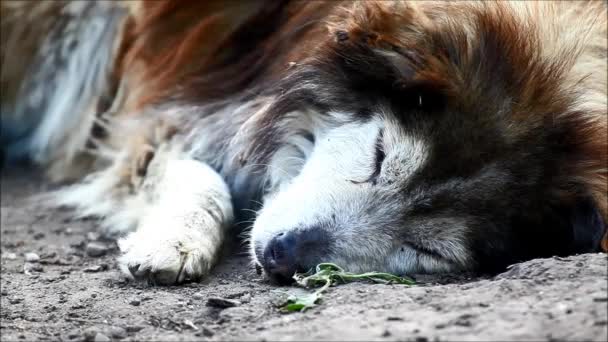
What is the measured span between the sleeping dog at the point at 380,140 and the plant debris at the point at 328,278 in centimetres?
6

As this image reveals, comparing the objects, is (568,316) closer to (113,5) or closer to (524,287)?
(524,287)

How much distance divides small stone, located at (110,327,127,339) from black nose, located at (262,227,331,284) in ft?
2.15

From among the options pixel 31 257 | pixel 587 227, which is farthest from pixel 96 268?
pixel 587 227

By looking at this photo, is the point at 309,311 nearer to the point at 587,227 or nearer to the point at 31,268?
the point at 587,227

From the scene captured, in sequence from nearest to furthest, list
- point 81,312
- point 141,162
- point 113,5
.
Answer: point 81,312, point 141,162, point 113,5

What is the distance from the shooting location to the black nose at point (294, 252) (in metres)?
2.96

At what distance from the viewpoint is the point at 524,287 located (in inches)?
94.9

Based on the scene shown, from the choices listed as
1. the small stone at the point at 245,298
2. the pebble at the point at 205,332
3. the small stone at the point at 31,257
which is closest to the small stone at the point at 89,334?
the pebble at the point at 205,332

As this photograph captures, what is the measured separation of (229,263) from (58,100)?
6.61ft

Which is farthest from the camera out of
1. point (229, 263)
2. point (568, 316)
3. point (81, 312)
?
point (229, 263)

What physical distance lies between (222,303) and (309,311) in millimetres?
→ 305

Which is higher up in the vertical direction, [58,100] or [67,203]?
[58,100]

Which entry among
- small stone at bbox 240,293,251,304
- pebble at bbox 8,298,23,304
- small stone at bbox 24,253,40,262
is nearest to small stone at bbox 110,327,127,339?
small stone at bbox 240,293,251,304

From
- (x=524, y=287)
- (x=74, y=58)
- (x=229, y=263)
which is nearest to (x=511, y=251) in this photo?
(x=524, y=287)
